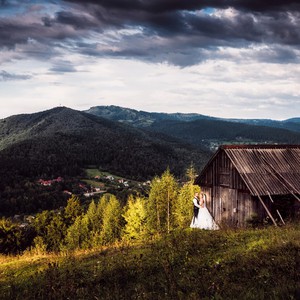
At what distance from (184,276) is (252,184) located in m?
16.8

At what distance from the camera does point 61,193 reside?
558 feet

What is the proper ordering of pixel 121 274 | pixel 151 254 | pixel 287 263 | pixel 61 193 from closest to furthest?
pixel 287 263 → pixel 121 274 → pixel 151 254 → pixel 61 193

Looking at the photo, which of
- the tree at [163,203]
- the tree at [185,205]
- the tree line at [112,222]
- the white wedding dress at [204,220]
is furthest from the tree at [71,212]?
the white wedding dress at [204,220]

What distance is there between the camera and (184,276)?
359 inches

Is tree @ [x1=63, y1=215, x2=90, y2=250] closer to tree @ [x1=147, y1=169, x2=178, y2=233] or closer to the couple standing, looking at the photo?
tree @ [x1=147, y1=169, x2=178, y2=233]

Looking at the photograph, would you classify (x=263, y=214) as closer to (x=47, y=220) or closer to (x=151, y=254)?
(x=151, y=254)

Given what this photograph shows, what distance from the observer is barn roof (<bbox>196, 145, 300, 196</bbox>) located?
79.6ft

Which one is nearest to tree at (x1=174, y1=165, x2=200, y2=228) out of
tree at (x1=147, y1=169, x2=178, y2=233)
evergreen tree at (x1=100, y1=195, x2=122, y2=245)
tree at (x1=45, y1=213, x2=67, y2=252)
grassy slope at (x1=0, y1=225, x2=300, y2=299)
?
tree at (x1=147, y1=169, x2=178, y2=233)

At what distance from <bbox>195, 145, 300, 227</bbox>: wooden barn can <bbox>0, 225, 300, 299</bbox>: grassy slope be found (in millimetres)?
10334

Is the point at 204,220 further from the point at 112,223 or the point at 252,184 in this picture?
the point at 112,223

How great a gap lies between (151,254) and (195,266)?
10.4 ft

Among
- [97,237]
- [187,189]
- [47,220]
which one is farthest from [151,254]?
[47,220]

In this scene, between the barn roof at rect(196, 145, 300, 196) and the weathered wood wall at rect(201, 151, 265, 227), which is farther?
the weathered wood wall at rect(201, 151, 265, 227)

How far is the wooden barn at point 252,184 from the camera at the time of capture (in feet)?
79.4
